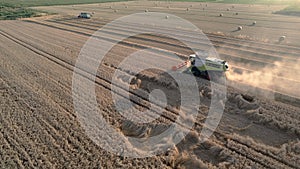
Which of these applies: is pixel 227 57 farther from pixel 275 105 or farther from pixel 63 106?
pixel 63 106

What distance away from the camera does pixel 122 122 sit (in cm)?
1641

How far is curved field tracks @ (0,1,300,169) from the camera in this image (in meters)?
13.1

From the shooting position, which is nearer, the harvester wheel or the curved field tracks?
the curved field tracks

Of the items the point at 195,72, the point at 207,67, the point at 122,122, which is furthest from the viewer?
the point at 195,72

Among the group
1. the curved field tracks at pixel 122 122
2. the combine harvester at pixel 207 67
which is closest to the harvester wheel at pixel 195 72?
the combine harvester at pixel 207 67

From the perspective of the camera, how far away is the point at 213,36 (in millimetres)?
37531

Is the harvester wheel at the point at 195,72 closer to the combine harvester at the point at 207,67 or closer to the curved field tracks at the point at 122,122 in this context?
the combine harvester at the point at 207,67

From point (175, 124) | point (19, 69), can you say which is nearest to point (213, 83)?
point (175, 124)

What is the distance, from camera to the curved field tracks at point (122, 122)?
13.1 metres

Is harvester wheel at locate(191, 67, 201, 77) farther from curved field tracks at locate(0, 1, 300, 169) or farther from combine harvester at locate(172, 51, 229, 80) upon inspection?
curved field tracks at locate(0, 1, 300, 169)

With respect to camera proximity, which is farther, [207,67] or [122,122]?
[207,67]

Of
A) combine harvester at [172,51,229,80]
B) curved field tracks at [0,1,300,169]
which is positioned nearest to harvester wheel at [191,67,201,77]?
combine harvester at [172,51,229,80]

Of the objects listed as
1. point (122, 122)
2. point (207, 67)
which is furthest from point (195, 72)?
point (122, 122)

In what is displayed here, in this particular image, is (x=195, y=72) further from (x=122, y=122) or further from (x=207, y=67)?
(x=122, y=122)
